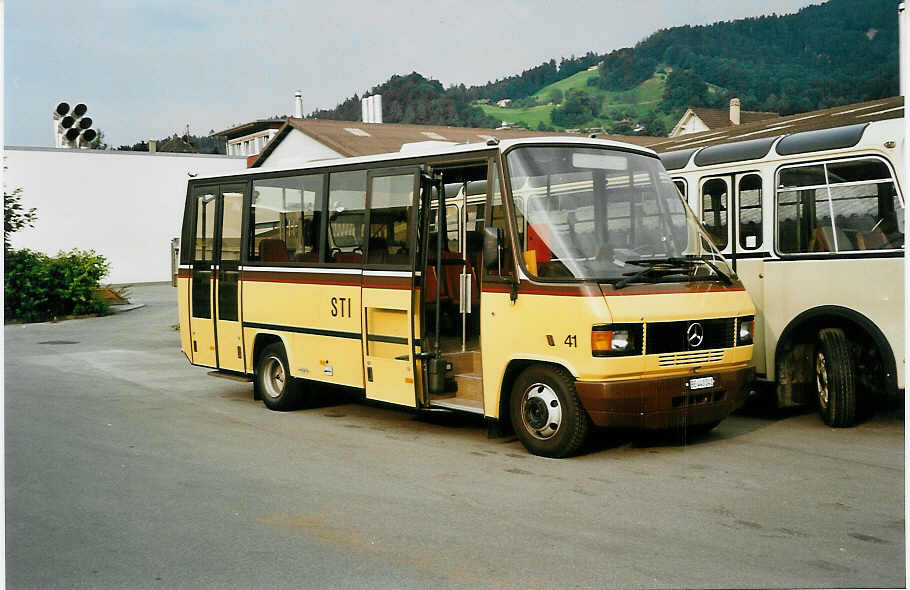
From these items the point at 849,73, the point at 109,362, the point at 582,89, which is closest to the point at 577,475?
the point at 849,73

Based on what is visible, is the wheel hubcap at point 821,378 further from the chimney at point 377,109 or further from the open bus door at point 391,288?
the chimney at point 377,109

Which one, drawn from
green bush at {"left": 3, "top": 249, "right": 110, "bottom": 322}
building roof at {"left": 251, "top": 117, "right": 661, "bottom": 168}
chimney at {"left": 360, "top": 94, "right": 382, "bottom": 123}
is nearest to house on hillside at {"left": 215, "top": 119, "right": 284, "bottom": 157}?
building roof at {"left": 251, "top": 117, "right": 661, "bottom": 168}

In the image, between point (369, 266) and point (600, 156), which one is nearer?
point (600, 156)

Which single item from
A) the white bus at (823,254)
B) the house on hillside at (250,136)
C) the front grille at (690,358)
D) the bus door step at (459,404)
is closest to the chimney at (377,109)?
the white bus at (823,254)

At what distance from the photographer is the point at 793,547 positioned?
582cm

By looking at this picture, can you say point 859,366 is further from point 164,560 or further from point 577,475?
point 164,560

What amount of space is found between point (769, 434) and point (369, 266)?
14.2 ft

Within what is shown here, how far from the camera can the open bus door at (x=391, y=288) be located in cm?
955

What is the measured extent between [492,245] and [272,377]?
4262 millimetres

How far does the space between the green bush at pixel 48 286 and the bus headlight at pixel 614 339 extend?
2135 cm

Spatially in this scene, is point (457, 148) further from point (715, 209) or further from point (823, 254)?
point (823, 254)

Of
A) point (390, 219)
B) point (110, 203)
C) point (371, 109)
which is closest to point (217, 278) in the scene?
point (390, 219)

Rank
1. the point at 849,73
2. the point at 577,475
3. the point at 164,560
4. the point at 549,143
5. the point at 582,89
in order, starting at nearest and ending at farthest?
1. the point at 164,560
2. the point at 577,475
3. the point at 549,143
4. the point at 849,73
5. the point at 582,89

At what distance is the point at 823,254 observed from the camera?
9711mm
